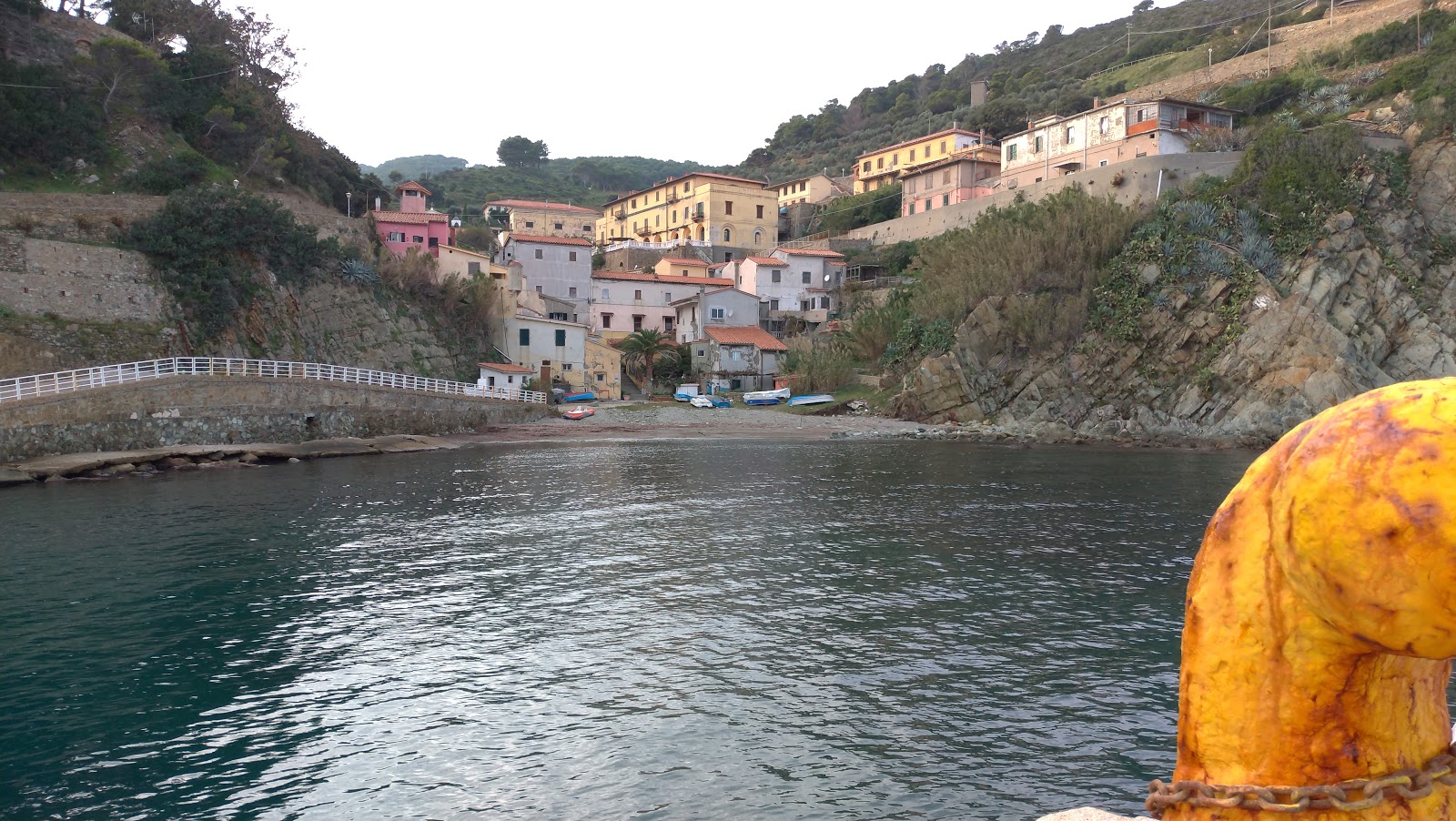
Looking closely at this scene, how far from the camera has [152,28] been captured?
58656 millimetres

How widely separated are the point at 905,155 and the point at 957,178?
23.0 metres

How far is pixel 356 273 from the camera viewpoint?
182ft

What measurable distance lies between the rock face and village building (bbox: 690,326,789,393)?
14982 mm

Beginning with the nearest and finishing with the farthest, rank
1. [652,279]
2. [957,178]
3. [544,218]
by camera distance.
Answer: [652,279]
[957,178]
[544,218]

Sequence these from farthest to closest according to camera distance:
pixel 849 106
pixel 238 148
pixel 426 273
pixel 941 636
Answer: pixel 849 106 → pixel 426 273 → pixel 238 148 → pixel 941 636

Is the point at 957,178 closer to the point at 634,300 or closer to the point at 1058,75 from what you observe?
the point at 634,300

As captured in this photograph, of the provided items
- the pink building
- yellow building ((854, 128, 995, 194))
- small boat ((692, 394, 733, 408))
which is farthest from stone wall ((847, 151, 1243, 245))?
the pink building

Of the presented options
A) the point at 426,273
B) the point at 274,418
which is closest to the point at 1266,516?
the point at 274,418

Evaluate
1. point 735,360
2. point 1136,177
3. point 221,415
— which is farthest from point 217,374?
point 1136,177

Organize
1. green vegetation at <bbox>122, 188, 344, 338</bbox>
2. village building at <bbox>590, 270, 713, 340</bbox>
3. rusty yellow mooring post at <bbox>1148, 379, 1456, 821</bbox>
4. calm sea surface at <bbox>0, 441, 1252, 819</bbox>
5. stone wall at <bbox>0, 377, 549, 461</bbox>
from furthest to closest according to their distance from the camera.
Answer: village building at <bbox>590, 270, 713, 340</bbox>, green vegetation at <bbox>122, 188, 344, 338</bbox>, stone wall at <bbox>0, 377, 549, 461</bbox>, calm sea surface at <bbox>0, 441, 1252, 819</bbox>, rusty yellow mooring post at <bbox>1148, 379, 1456, 821</bbox>

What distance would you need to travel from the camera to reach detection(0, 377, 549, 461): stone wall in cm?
3500

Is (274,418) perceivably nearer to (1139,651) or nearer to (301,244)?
(301,244)

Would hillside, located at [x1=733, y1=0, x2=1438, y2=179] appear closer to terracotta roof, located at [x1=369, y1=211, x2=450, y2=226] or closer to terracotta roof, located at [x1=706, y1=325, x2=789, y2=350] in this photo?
terracotta roof, located at [x1=706, y1=325, x2=789, y2=350]

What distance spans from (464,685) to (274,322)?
41.8m
